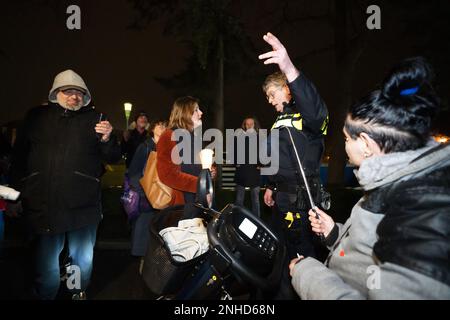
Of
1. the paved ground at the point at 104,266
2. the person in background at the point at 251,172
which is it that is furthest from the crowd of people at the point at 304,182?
the person in background at the point at 251,172

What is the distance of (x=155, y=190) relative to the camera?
3.33 meters

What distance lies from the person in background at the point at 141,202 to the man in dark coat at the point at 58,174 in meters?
0.52

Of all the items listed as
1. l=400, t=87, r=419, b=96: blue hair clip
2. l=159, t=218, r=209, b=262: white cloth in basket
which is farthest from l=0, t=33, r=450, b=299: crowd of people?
l=159, t=218, r=209, b=262: white cloth in basket

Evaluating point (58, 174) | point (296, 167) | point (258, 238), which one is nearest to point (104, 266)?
point (58, 174)

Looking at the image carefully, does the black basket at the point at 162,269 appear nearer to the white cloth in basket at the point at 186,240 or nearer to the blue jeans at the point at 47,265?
the white cloth in basket at the point at 186,240

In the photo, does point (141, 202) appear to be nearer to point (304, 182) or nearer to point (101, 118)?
point (101, 118)

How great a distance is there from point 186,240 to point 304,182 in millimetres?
700

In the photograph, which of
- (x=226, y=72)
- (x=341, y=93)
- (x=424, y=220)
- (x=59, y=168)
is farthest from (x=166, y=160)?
(x=226, y=72)

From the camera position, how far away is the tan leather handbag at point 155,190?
327 cm

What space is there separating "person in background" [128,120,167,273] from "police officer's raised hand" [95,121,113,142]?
1056 millimetres

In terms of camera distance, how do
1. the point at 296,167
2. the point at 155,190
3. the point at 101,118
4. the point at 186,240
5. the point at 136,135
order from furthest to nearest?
the point at 136,135 → the point at 155,190 → the point at 101,118 → the point at 296,167 → the point at 186,240

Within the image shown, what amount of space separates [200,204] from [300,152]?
1.44 metres

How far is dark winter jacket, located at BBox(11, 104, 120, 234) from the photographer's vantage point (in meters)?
2.68

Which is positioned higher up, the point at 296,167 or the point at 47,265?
the point at 296,167
